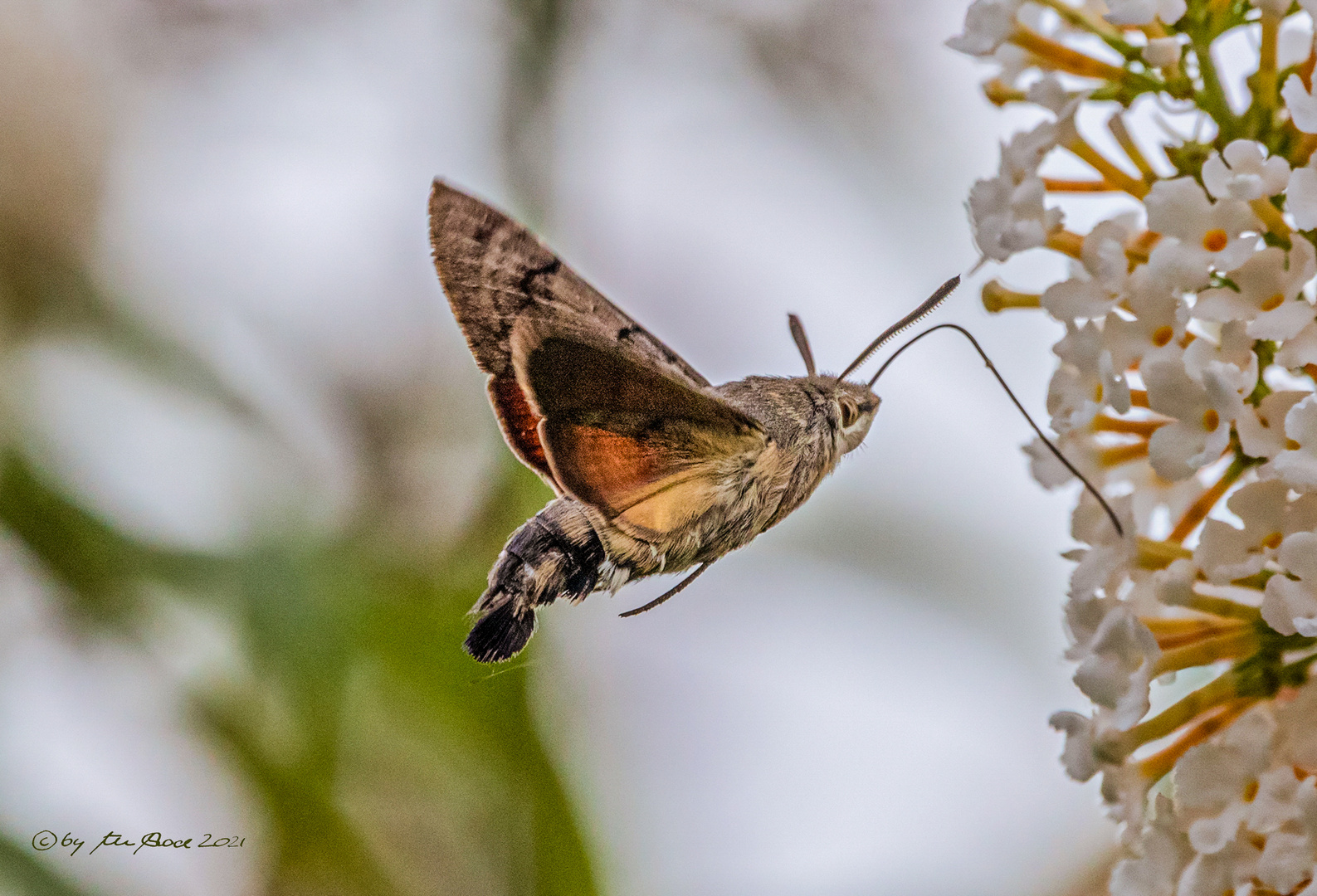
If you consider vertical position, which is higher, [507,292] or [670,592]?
[507,292]

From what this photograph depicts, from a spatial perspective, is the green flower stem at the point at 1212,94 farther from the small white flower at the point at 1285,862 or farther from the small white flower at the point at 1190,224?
the small white flower at the point at 1285,862

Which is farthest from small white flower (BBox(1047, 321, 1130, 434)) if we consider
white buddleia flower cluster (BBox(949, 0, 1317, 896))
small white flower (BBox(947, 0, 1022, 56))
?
small white flower (BBox(947, 0, 1022, 56))

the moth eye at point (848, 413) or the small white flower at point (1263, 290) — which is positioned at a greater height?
the small white flower at point (1263, 290)

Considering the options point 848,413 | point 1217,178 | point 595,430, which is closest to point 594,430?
point 595,430

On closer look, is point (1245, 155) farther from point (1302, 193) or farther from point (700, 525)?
point (700, 525)

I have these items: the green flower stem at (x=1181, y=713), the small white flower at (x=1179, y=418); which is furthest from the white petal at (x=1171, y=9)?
the green flower stem at (x=1181, y=713)

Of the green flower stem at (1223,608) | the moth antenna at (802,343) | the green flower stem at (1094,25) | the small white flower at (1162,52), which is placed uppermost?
the green flower stem at (1094,25)

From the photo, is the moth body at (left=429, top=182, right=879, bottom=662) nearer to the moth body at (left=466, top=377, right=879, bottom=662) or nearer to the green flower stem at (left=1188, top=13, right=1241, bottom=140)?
the moth body at (left=466, top=377, right=879, bottom=662)
